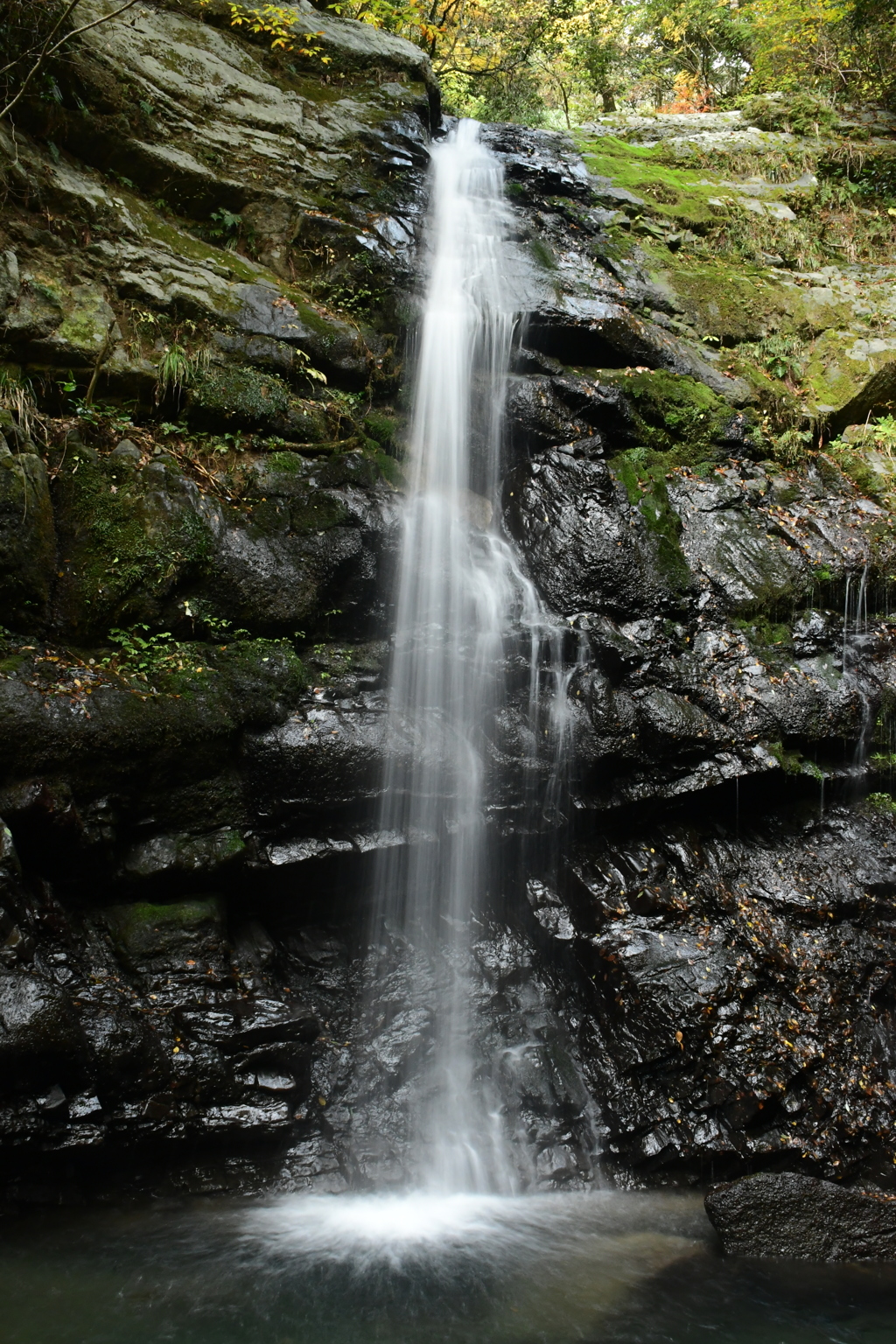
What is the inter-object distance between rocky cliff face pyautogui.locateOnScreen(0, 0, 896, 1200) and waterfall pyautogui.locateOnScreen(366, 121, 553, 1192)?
0.53 feet

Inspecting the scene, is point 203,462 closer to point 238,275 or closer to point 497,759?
point 238,275

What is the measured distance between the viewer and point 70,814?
457 cm

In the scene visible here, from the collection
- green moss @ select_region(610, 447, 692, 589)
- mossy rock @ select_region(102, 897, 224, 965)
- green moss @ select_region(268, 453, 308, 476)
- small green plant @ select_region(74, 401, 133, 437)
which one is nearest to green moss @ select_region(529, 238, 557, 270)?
green moss @ select_region(610, 447, 692, 589)

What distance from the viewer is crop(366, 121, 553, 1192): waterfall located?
5.28 meters

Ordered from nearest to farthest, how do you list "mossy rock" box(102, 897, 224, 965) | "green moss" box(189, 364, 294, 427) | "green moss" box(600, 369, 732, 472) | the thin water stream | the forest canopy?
the thin water stream → "mossy rock" box(102, 897, 224, 965) → "green moss" box(189, 364, 294, 427) → "green moss" box(600, 369, 732, 472) → the forest canopy

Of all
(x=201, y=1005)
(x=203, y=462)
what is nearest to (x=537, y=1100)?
(x=201, y=1005)

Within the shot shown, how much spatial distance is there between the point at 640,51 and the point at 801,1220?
22403mm

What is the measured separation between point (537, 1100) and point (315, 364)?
683cm

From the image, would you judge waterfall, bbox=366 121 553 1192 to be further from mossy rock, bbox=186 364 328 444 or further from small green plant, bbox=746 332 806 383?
small green plant, bbox=746 332 806 383

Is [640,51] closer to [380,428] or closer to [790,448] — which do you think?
[790,448]

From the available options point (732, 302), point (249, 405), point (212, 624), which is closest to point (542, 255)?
point (732, 302)

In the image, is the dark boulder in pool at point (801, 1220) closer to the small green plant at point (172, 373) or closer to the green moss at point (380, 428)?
the green moss at point (380, 428)

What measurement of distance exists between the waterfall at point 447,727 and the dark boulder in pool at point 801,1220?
141 cm

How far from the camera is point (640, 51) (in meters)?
17.3
